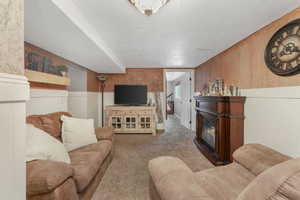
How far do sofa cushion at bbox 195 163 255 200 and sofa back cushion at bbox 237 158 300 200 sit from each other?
1.55 ft

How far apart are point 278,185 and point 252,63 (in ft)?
7.26

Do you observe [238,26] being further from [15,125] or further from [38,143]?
[38,143]

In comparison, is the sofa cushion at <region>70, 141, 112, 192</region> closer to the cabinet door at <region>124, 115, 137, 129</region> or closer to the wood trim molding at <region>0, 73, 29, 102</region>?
the wood trim molding at <region>0, 73, 29, 102</region>

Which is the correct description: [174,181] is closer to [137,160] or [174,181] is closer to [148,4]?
[148,4]

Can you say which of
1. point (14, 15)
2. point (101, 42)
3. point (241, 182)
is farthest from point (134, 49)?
point (241, 182)

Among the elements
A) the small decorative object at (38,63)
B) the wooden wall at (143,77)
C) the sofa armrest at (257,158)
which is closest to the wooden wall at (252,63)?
the sofa armrest at (257,158)

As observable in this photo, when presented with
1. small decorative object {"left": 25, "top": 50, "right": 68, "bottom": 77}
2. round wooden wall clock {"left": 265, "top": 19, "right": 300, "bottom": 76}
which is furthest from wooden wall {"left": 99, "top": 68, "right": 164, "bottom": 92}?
round wooden wall clock {"left": 265, "top": 19, "right": 300, "bottom": 76}

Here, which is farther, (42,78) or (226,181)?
(42,78)

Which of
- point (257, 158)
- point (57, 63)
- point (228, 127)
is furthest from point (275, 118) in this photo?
point (57, 63)

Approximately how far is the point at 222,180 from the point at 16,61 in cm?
162

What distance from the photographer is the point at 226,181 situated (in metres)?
1.24

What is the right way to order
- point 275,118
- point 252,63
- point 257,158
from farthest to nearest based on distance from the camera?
point 252,63, point 275,118, point 257,158

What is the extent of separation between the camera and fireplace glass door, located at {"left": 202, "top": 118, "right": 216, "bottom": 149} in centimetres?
270

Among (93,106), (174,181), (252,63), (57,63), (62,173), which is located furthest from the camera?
(93,106)
